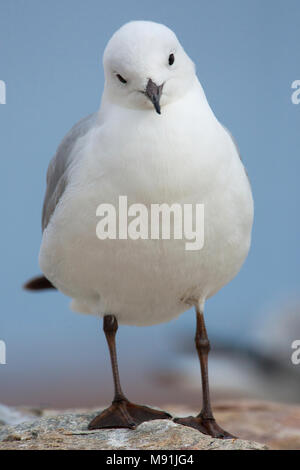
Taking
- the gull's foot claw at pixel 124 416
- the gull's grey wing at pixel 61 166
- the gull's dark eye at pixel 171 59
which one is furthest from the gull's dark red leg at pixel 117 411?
the gull's dark eye at pixel 171 59

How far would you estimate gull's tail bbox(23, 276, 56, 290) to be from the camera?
3422 millimetres

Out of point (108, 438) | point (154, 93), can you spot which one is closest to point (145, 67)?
point (154, 93)

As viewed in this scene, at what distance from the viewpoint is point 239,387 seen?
4.54 m

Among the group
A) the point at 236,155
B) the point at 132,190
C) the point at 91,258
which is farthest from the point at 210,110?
the point at 91,258

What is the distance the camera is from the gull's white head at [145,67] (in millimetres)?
2312

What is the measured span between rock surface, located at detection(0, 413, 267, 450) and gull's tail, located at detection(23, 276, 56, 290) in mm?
808

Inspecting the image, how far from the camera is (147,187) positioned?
93.6 inches

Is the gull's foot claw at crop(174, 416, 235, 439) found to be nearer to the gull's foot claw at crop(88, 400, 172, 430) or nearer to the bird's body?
the gull's foot claw at crop(88, 400, 172, 430)

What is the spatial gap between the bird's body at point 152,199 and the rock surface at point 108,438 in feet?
1.47

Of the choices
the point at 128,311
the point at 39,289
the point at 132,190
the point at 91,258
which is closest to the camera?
the point at 132,190

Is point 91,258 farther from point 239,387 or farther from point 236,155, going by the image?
point 239,387
